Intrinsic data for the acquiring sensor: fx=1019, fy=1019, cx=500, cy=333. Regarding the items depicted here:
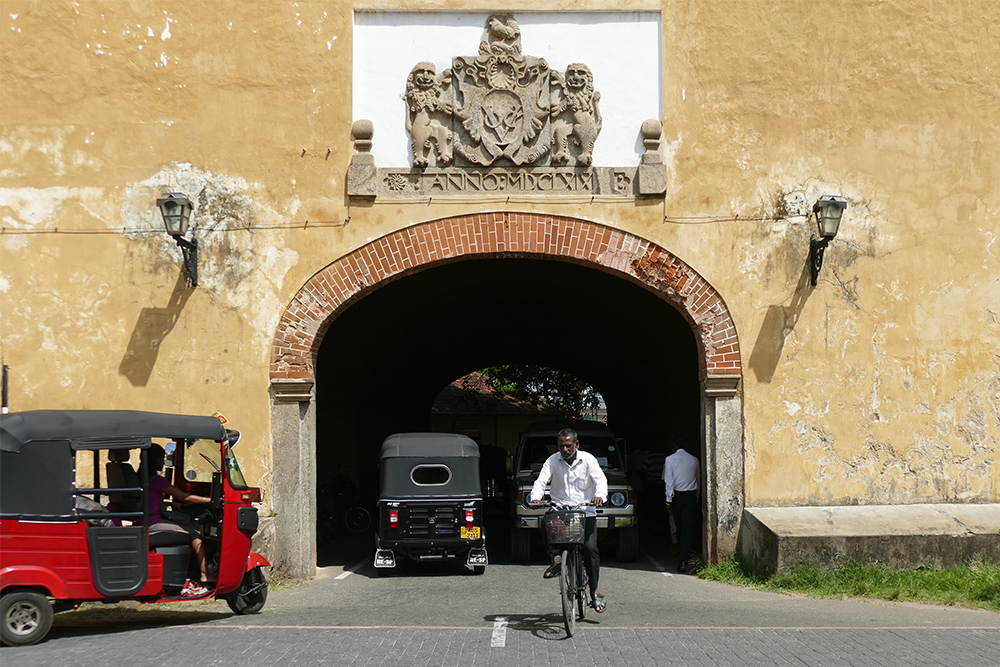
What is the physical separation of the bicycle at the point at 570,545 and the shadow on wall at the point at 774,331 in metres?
3.72

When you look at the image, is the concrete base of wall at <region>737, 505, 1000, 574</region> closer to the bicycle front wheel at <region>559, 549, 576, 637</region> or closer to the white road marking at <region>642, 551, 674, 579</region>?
the white road marking at <region>642, 551, 674, 579</region>

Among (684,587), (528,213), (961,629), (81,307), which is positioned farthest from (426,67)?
(961,629)

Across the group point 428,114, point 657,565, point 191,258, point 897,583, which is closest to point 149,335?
point 191,258

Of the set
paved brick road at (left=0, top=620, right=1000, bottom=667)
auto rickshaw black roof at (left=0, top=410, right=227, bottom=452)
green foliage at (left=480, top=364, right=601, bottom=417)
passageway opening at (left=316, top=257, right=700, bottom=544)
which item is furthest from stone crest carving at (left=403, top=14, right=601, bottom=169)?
green foliage at (left=480, top=364, right=601, bottom=417)

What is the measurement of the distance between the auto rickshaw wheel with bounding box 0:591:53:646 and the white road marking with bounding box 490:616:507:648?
3.25 metres

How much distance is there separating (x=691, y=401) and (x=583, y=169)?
23.5 ft

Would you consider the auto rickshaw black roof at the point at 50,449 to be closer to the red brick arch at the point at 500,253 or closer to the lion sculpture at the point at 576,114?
the red brick arch at the point at 500,253

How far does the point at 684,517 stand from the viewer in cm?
1174

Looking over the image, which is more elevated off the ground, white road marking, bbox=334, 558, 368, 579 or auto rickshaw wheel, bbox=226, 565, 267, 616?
auto rickshaw wheel, bbox=226, 565, 267, 616

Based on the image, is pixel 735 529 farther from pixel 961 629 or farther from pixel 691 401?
pixel 691 401

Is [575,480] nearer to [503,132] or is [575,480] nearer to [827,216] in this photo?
[827,216]

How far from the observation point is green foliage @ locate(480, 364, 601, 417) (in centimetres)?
3659

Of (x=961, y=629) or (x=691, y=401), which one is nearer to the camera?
(x=961, y=629)

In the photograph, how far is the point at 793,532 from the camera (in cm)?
1013
